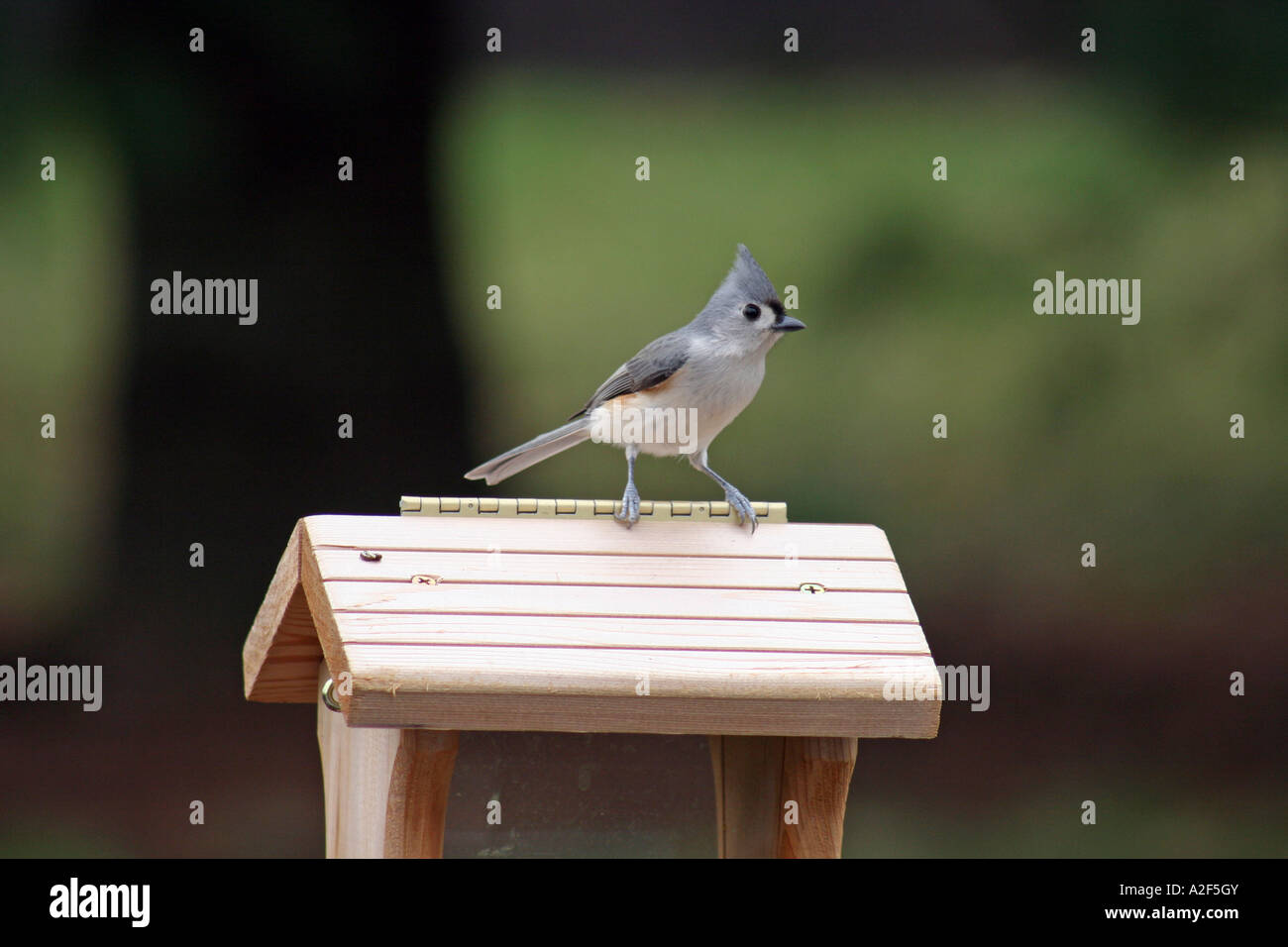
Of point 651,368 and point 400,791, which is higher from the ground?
point 651,368

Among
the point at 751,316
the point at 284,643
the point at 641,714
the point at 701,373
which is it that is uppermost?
the point at 751,316

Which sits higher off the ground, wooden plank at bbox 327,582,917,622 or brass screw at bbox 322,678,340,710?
wooden plank at bbox 327,582,917,622

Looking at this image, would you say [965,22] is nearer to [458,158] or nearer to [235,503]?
[458,158]

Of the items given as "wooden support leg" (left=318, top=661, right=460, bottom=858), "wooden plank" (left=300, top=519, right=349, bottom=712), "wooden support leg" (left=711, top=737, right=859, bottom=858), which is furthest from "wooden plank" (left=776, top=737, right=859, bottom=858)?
"wooden plank" (left=300, top=519, right=349, bottom=712)

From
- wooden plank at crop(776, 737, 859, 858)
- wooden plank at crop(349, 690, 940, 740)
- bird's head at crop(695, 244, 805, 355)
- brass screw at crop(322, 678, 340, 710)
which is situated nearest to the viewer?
wooden plank at crop(349, 690, 940, 740)

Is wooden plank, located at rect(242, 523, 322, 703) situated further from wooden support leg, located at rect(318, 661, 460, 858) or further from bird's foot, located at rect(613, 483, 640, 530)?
bird's foot, located at rect(613, 483, 640, 530)

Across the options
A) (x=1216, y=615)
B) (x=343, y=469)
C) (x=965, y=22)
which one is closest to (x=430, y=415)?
(x=343, y=469)

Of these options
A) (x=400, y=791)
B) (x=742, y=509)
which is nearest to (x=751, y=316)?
(x=742, y=509)

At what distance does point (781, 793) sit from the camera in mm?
2299

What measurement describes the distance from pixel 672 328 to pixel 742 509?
7.46 ft

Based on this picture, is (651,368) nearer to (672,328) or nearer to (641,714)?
(641,714)

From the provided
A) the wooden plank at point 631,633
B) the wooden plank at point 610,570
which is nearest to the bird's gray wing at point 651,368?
the wooden plank at point 610,570

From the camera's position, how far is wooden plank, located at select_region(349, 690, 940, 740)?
6.47ft

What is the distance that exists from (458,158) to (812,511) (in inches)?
65.6
